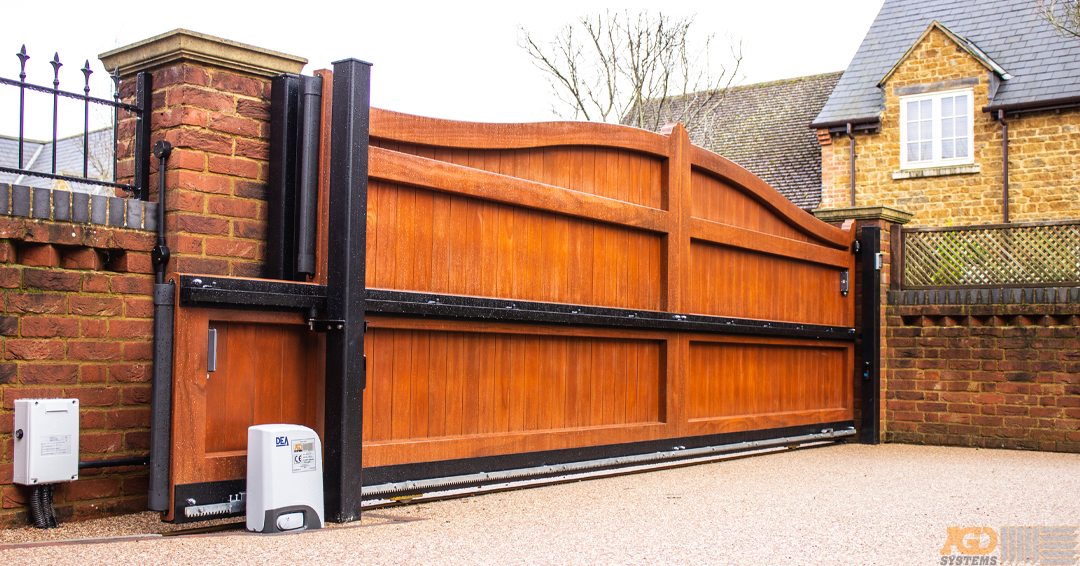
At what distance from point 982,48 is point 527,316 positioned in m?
16.4

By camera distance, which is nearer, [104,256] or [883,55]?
[104,256]

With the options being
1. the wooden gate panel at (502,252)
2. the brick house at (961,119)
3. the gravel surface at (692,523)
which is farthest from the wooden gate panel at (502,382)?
the brick house at (961,119)

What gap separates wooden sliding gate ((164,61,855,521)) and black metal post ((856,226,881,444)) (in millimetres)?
815

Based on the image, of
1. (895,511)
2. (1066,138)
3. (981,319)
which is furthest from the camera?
(1066,138)

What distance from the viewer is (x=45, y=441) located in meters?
4.15

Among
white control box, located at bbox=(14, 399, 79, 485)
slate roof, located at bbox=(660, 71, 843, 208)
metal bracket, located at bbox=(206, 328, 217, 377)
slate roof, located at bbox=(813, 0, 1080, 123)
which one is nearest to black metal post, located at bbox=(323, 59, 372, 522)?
metal bracket, located at bbox=(206, 328, 217, 377)

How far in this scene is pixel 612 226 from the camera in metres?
6.91

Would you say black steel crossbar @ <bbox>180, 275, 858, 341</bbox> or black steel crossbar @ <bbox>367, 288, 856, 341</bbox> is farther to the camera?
black steel crossbar @ <bbox>367, 288, 856, 341</bbox>

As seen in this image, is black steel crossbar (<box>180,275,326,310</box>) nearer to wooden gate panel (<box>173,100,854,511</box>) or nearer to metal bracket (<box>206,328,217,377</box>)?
wooden gate panel (<box>173,100,854,511</box>)

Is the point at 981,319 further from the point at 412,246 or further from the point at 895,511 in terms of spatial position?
the point at 412,246

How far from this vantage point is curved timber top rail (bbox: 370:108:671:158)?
5.27m

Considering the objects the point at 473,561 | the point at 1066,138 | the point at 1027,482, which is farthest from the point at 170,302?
the point at 1066,138

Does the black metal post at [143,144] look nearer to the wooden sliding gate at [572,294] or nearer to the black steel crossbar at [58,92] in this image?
the black steel crossbar at [58,92]

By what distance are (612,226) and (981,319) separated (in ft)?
15.2
